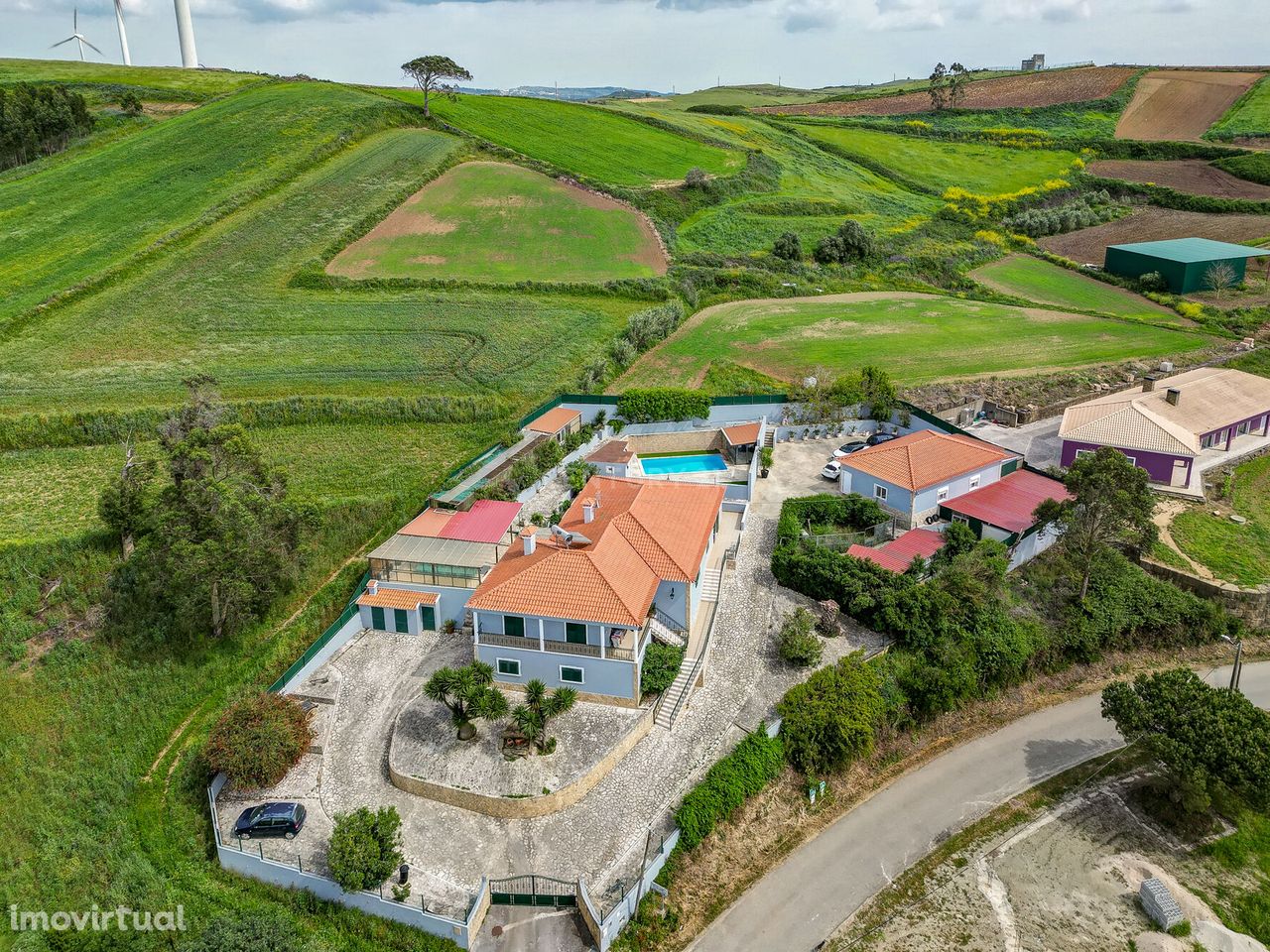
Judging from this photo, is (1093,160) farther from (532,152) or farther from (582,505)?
(582,505)

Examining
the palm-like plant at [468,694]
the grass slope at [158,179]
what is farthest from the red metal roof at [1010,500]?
the grass slope at [158,179]

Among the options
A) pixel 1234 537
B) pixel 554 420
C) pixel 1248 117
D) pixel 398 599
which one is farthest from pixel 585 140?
pixel 1248 117

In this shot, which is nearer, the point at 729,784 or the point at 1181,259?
the point at 729,784

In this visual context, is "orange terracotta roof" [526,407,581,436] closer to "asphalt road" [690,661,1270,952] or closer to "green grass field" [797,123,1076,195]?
"asphalt road" [690,661,1270,952]

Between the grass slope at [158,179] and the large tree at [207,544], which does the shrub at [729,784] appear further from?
the grass slope at [158,179]

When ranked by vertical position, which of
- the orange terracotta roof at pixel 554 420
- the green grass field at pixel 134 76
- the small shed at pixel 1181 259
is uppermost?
the green grass field at pixel 134 76

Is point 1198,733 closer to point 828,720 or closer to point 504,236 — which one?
point 828,720
